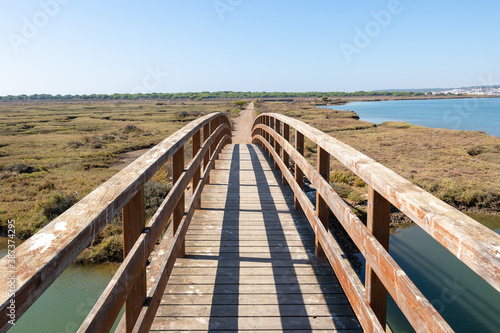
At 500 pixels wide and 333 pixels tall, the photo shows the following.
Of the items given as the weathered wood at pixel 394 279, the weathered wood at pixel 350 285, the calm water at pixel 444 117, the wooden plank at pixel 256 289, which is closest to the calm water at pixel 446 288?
the wooden plank at pixel 256 289

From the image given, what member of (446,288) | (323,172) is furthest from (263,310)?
(446,288)

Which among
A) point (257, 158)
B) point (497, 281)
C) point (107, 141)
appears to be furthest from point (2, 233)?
point (107, 141)

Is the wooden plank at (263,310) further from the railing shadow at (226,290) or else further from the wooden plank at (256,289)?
the wooden plank at (256,289)

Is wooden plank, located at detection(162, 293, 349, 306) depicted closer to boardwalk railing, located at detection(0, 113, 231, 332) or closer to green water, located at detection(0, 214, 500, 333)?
boardwalk railing, located at detection(0, 113, 231, 332)

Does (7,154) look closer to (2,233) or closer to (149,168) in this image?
(2,233)

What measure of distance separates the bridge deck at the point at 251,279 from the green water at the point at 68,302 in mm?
2550

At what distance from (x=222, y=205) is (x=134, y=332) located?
3.25 m

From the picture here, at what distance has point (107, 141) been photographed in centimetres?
2592

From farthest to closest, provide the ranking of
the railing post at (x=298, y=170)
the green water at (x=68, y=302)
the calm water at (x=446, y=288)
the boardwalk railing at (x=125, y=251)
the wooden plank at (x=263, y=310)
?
the calm water at (x=446, y=288)
the green water at (x=68, y=302)
the railing post at (x=298, y=170)
the wooden plank at (x=263, y=310)
the boardwalk railing at (x=125, y=251)

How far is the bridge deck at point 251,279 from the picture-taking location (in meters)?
2.42

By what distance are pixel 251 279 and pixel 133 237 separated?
1.40 metres

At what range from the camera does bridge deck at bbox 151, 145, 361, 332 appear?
7.94 ft

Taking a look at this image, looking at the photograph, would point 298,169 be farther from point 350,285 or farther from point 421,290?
point 421,290

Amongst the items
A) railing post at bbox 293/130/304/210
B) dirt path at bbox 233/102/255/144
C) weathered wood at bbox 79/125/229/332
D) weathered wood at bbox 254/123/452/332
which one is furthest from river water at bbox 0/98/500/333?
dirt path at bbox 233/102/255/144
